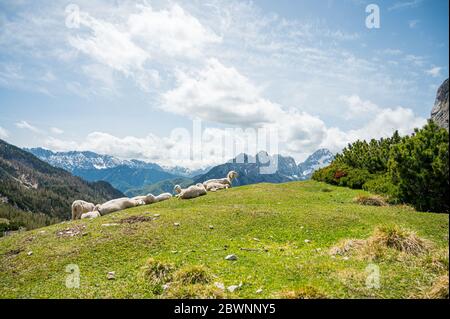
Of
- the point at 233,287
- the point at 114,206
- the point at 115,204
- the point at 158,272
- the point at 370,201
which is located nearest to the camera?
the point at 233,287

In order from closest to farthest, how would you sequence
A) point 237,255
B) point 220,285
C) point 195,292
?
1. point 195,292
2. point 220,285
3. point 237,255

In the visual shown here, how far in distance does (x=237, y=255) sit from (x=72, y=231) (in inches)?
458

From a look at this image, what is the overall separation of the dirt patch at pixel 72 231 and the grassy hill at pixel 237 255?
9cm

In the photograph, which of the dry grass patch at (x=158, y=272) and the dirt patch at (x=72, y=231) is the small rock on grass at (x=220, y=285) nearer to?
the dry grass patch at (x=158, y=272)

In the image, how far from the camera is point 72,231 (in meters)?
20.0

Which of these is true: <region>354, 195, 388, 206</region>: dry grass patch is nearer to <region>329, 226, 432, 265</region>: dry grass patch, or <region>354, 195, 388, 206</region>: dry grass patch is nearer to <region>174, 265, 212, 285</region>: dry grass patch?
<region>329, 226, 432, 265</region>: dry grass patch

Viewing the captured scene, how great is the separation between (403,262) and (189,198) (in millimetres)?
24388

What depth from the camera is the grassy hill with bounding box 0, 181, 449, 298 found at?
429 inches

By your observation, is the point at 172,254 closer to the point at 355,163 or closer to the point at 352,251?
the point at 352,251

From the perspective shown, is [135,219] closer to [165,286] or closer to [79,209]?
[165,286]

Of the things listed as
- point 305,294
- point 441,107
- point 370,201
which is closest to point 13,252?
point 305,294

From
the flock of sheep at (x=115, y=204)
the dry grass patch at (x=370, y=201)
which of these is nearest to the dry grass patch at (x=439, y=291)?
the dry grass patch at (x=370, y=201)

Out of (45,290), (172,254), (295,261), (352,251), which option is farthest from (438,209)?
(45,290)

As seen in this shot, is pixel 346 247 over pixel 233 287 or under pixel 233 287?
over
